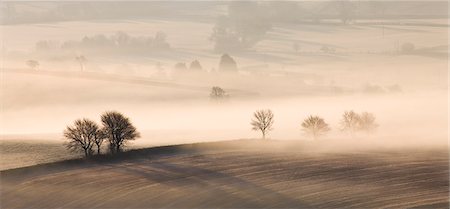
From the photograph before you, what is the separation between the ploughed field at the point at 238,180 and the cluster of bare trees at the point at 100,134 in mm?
1708

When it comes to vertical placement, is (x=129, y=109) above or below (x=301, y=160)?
above

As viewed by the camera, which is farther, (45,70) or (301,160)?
(45,70)

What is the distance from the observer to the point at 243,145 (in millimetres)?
67562

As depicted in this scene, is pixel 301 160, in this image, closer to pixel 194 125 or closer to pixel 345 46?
pixel 194 125

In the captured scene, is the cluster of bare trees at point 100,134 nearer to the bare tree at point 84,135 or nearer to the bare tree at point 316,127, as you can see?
the bare tree at point 84,135

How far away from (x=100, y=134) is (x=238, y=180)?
15.6 meters

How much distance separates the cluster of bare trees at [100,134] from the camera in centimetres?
6244

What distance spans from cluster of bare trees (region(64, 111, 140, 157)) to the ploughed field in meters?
1.71

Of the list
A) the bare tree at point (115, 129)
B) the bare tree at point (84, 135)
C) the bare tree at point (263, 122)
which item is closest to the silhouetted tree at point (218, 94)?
the bare tree at point (263, 122)

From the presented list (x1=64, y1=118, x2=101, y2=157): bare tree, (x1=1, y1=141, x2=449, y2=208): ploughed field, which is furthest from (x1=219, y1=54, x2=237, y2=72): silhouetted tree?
(x1=64, y1=118, x2=101, y2=157): bare tree

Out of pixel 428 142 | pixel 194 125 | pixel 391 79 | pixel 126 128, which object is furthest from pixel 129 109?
pixel 391 79

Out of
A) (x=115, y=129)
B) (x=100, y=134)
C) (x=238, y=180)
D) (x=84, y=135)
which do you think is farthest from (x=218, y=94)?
(x=238, y=180)

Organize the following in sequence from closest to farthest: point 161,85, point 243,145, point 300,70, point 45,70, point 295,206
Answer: point 295,206 → point 243,145 → point 161,85 → point 45,70 → point 300,70

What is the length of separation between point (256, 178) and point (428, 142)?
23769mm
